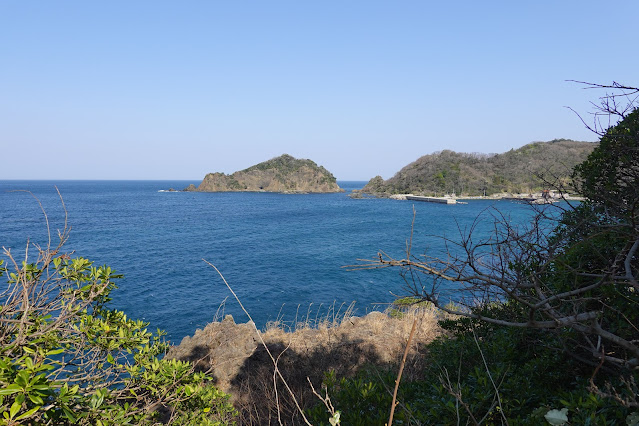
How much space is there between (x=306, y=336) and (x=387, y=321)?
3.24 metres

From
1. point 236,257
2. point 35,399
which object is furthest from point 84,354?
point 236,257

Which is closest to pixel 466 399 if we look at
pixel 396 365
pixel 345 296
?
pixel 396 365

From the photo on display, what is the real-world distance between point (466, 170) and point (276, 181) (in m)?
70.9

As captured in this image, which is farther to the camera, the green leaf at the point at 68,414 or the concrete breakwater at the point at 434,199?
the concrete breakwater at the point at 434,199

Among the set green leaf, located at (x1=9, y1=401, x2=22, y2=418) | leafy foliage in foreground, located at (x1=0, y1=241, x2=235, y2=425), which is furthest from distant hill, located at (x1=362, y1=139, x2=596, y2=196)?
green leaf, located at (x1=9, y1=401, x2=22, y2=418)

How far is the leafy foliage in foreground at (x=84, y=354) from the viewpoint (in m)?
2.65

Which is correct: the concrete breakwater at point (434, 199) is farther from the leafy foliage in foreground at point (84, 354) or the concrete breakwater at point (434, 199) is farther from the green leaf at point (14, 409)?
the green leaf at point (14, 409)

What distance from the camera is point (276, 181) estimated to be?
5527 inches

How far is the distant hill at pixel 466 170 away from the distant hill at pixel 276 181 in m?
22.8

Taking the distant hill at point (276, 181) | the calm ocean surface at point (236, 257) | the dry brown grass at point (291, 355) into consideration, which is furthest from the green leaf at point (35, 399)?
the distant hill at point (276, 181)

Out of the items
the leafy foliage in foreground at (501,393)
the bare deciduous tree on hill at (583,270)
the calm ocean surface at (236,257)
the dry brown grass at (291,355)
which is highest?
the bare deciduous tree on hill at (583,270)

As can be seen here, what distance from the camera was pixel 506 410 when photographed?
3256 mm

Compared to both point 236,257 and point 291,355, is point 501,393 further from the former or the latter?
point 236,257

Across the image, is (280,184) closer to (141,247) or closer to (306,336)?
(141,247)
